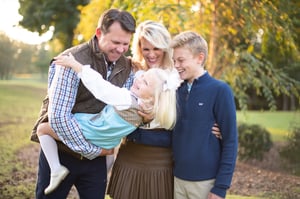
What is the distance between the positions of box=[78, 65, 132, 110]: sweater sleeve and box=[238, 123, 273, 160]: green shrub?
19.7ft

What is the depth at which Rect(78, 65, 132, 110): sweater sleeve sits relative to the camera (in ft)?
7.57

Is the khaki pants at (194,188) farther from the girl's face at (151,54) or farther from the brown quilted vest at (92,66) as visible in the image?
the girl's face at (151,54)

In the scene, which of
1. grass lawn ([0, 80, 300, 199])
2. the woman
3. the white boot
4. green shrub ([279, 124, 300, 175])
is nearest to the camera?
the white boot

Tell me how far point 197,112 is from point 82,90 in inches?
27.3

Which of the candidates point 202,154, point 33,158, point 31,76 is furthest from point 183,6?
point 31,76

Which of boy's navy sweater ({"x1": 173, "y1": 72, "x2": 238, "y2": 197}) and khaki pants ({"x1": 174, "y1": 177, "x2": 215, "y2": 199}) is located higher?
boy's navy sweater ({"x1": 173, "y1": 72, "x2": 238, "y2": 197})

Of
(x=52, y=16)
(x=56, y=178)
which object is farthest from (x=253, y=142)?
(x=52, y=16)

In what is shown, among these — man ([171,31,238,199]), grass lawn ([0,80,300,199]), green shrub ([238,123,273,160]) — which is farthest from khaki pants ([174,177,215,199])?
green shrub ([238,123,273,160])

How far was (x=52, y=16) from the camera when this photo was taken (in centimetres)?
2117

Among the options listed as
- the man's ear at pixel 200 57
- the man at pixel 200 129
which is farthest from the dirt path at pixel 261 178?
the man's ear at pixel 200 57

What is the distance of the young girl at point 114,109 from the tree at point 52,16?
18.1 metres

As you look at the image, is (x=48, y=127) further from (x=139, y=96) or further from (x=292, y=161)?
(x=292, y=161)

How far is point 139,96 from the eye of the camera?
2492 mm

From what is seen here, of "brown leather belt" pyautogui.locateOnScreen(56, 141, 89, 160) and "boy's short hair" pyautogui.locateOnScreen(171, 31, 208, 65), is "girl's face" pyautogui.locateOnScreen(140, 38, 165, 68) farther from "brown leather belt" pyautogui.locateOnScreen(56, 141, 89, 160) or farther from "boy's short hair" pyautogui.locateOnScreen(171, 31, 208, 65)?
"brown leather belt" pyautogui.locateOnScreen(56, 141, 89, 160)
